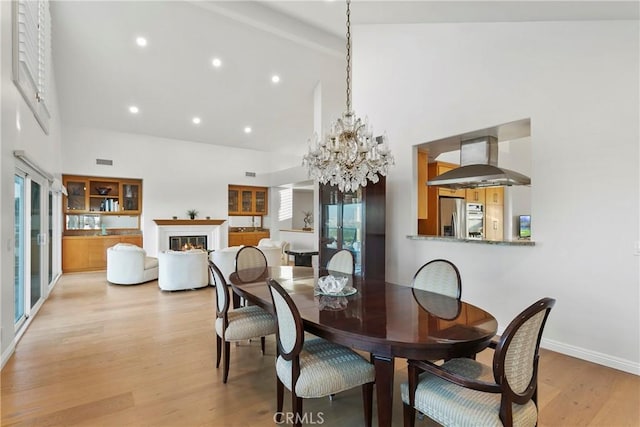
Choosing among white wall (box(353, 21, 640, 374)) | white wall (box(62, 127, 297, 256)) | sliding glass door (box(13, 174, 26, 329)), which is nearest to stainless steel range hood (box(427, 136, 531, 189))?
white wall (box(353, 21, 640, 374))

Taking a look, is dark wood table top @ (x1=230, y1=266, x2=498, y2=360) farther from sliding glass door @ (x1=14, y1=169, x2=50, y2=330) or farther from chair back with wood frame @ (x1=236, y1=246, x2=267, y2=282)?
sliding glass door @ (x1=14, y1=169, x2=50, y2=330)

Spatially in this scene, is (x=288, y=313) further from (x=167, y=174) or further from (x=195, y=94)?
(x=167, y=174)

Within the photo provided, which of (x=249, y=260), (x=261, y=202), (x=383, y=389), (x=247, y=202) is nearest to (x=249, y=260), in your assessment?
(x=249, y=260)

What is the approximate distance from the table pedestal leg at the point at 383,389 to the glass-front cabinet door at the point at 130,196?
8098 millimetres

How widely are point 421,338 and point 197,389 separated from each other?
178cm

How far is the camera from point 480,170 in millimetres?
3473

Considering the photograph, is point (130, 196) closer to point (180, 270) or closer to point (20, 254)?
point (180, 270)

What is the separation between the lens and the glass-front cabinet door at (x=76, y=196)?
7.32 metres

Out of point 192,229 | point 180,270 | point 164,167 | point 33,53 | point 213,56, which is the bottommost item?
point 180,270

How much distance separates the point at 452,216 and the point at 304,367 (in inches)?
165

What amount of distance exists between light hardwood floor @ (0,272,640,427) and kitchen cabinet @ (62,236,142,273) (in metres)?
3.82

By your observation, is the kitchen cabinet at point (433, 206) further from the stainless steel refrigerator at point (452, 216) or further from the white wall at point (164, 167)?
the white wall at point (164, 167)

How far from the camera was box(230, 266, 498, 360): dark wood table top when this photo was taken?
4.97ft

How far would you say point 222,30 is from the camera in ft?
17.0
